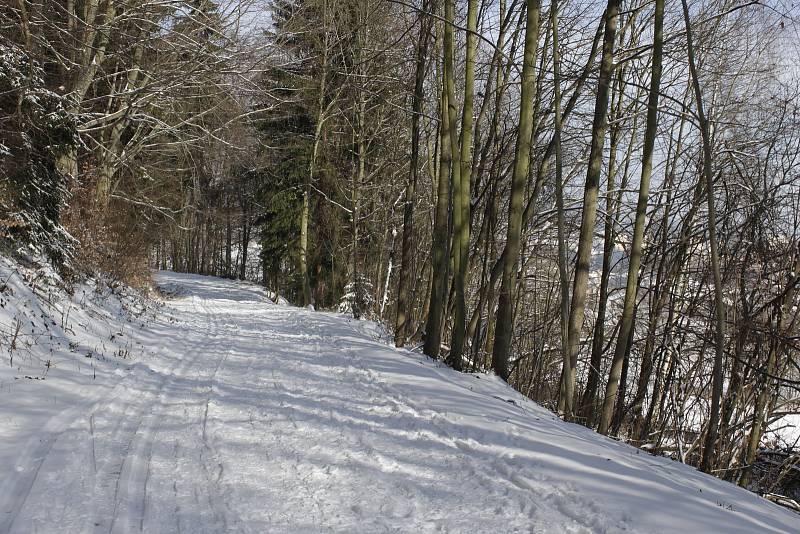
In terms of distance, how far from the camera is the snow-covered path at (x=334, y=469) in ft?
11.1

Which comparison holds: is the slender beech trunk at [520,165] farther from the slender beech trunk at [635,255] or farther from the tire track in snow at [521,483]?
the tire track in snow at [521,483]

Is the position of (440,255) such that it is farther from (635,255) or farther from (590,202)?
(635,255)

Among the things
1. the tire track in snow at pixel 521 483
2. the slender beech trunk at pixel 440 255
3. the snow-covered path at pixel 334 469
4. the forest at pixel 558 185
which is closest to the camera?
the snow-covered path at pixel 334 469

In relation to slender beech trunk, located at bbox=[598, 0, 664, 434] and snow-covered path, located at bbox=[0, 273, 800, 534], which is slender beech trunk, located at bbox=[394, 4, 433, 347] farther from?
snow-covered path, located at bbox=[0, 273, 800, 534]

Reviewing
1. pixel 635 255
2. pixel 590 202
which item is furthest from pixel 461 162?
→ pixel 635 255

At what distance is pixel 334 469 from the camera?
4188 mm

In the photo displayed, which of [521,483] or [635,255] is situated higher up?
[635,255]

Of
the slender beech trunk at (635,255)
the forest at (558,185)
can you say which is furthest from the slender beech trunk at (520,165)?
the slender beech trunk at (635,255)

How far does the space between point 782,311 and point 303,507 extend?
24.3 ft

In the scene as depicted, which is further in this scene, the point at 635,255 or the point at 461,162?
the point at 461,162

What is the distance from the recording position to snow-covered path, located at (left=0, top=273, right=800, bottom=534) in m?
3.37

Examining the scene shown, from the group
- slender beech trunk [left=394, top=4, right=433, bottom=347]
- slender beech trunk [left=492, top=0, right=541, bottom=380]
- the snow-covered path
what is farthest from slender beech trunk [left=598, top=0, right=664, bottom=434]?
slender beech trunk [left=394, top=4, right=433, bottom=347]

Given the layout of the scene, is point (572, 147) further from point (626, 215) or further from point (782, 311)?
point (782, 311)

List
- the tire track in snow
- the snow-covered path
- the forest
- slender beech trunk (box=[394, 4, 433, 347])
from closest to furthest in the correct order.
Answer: the snow-covered path, the tire track in snow, the forest, slender beech trunk (box=[394, 4, 433, 347])
